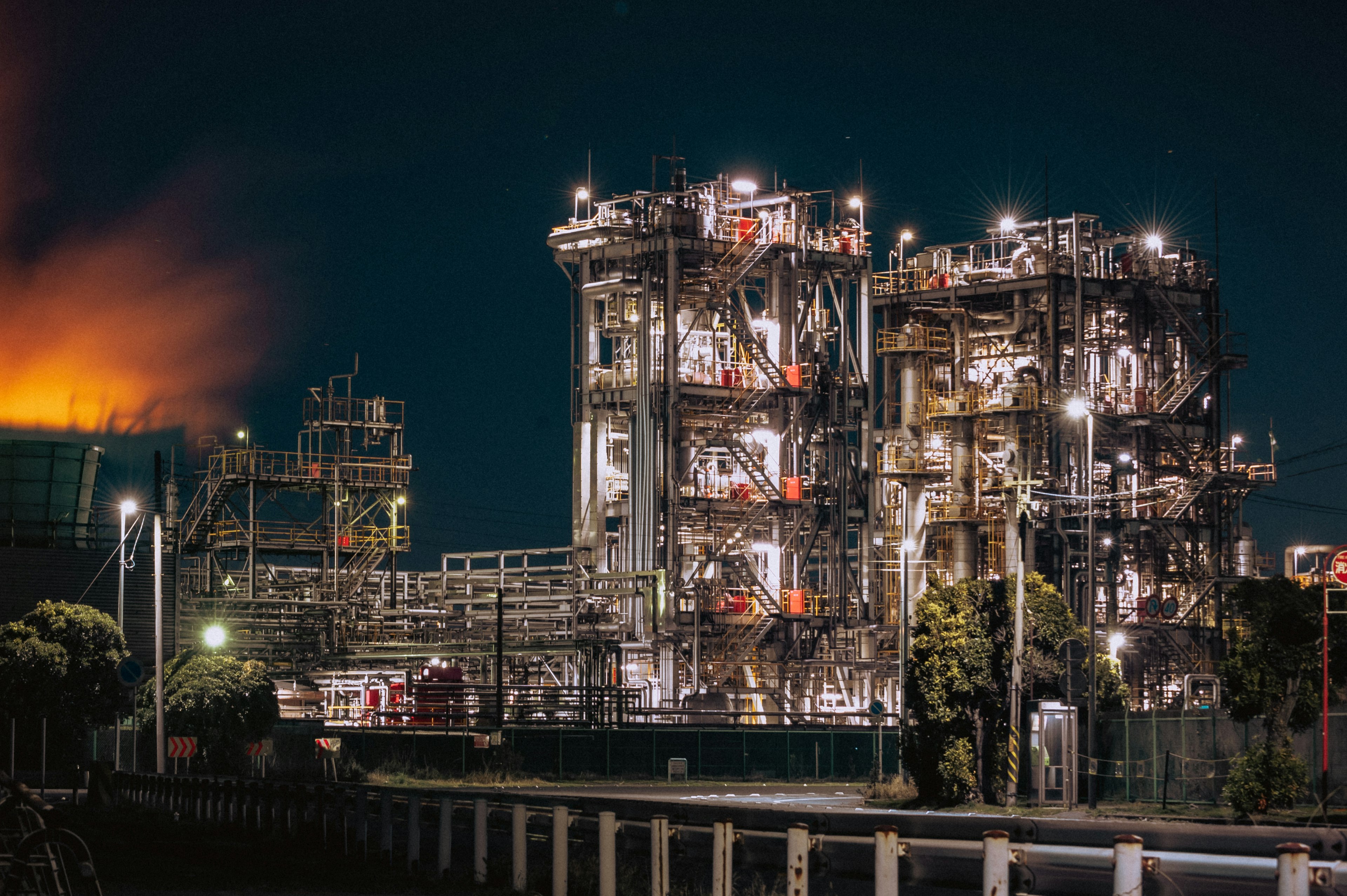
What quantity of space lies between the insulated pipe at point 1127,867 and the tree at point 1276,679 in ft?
83.0

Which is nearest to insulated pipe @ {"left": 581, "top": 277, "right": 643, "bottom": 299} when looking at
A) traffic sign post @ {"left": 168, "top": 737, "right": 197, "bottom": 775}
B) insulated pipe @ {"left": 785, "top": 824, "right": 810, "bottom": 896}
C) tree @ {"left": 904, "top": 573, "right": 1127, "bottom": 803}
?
tree @ {"left": 904, "top": 573, "right": 1127, "bottom": 803}

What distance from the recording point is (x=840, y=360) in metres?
73.1

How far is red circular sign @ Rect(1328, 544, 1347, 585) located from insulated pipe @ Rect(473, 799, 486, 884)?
86.7ft

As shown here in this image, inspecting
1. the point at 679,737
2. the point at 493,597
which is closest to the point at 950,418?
the point at 493,597

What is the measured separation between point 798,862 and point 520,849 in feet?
19.8

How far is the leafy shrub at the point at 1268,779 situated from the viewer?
3250cm

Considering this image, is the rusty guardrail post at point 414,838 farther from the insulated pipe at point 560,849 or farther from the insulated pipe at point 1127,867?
the insulated pipe at point 1127,867

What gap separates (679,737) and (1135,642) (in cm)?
2835

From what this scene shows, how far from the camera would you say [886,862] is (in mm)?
10805

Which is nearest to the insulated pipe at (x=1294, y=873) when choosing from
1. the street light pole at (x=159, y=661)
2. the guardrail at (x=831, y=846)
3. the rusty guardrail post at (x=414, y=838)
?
the guardrail at (x=831, y=846)

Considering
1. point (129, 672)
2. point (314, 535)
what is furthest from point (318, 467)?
point (129, 672)

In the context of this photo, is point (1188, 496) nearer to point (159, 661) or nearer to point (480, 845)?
point (159, 661)

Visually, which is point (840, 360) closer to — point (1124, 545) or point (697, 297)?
point (697, 297)

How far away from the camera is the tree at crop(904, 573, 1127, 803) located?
39281mm
